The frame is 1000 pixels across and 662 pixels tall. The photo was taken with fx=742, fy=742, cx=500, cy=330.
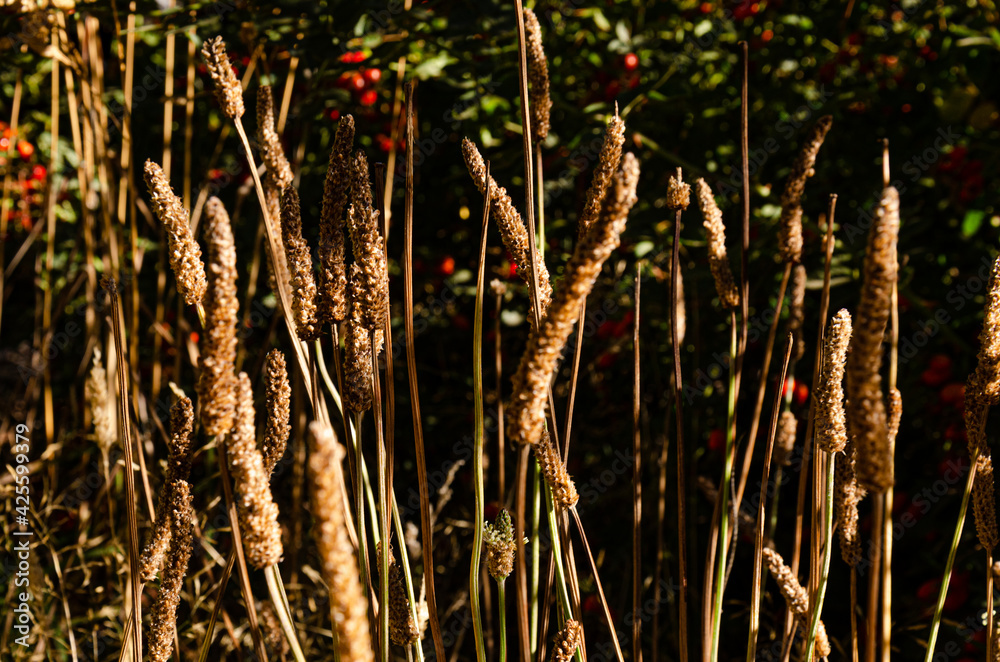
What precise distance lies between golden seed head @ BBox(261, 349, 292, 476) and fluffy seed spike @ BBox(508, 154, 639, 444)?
180 mm

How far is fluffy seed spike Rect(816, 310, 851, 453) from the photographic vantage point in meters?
0.53

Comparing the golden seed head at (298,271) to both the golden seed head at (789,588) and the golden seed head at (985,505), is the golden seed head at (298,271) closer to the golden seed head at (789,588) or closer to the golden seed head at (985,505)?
the golden seed head at (789,588)

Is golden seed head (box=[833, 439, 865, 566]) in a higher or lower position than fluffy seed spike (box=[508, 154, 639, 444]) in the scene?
lower

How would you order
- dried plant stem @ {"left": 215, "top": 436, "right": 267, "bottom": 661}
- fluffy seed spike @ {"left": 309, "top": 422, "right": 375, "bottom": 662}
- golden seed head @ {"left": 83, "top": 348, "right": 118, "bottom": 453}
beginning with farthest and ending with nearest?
golden seed head @ {"left": 83, "top": 348, "right": 118, "bottom": 453}
dried plant stem @ {"left": 215, "top": 436, "right": 267, "bottom": 661}
fluffy seed spike @ {"left": 309, "top": 422, "right": 375, "bottom": 662}

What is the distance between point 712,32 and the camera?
1432 millimetres

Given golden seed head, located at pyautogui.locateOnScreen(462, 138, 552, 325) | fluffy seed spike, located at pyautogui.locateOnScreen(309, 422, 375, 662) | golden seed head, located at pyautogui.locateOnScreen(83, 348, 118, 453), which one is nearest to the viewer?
fluffy seed spike, located at pyautogui.locateOnScreen(309, 422, 375, 662)

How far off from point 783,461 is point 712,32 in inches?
38.7

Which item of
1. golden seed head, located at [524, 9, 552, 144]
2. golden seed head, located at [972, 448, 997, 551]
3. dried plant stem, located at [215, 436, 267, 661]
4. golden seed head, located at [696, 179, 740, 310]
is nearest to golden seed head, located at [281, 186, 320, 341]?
dried plant stem, located at [215, 436, 267, 661]

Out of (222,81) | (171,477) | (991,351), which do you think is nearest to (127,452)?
(171,477)

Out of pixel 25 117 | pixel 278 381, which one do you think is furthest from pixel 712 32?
pixel 25 117

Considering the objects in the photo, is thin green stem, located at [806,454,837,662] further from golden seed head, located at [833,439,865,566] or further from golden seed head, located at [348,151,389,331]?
golden seed head, located at [348,151,389,331]

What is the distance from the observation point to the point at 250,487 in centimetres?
39

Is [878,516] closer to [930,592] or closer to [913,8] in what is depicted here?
[930,592]

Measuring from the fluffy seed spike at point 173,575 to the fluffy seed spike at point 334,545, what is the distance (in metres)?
0.21
